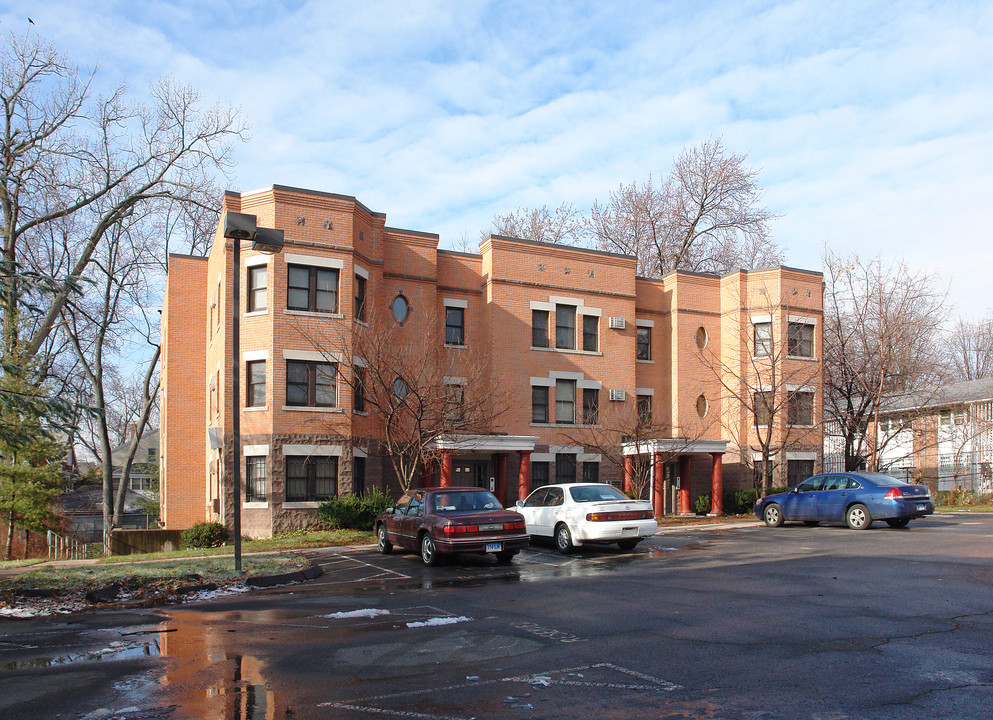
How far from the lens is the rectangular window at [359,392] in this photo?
2634cm

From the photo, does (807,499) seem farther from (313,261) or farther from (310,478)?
(313,261)

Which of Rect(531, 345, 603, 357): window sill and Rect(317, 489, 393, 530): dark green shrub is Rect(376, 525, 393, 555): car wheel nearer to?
Rect(317, 489, 393, 530): dark green shrub

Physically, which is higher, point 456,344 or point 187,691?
point 456,344

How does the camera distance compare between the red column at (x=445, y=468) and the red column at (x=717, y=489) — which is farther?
the red column at (x=717, y=489)

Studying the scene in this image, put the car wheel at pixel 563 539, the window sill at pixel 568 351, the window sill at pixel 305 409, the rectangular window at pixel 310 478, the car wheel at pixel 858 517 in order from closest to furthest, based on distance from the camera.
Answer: the car wheel at pixel 563 539 → the car wheel at pixel 858 517 → the rectangular window at pixel 310 478 → the window sill at pixel 305 409 → the window sill at pixel 568 351

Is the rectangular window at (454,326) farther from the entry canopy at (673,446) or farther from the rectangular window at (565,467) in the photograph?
the entry canopy at (673,446)

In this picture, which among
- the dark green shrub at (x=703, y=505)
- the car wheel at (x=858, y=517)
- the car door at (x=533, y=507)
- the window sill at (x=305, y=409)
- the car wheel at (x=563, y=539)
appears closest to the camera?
the car wheel at (x=563, y=539)

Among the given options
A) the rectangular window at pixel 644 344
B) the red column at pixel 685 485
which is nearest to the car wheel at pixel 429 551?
the red column at pixel 685 485

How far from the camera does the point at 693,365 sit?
33781mm

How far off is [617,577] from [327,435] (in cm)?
1437

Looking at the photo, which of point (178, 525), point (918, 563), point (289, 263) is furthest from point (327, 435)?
point (918, 563)

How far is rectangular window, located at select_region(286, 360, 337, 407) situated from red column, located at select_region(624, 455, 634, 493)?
11.4 metres

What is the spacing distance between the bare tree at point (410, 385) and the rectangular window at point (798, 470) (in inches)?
503

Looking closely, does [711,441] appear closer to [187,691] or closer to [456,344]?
[456,344]
